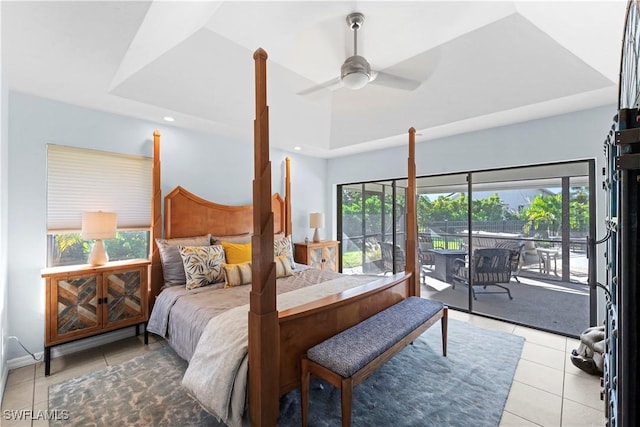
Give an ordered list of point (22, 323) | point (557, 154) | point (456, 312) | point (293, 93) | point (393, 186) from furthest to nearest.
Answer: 1. point (393, 186)
2. point (456, 312)
3. point (293, 93)
4. point (557, 154)
5. point (22, 323)

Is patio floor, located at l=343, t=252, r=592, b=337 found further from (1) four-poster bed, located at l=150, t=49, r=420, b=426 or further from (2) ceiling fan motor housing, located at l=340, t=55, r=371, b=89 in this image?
(2) ceiling fan motor housing, located at l=340, t=55, r=371, b=89

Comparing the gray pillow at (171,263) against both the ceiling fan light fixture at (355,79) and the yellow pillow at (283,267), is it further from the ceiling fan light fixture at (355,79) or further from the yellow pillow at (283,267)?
the ceiling fan light fixture at (355,79)

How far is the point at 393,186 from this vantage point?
4.83 m

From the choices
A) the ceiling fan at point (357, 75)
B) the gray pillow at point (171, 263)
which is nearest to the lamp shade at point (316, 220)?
the gray pillow at point (171, 263)

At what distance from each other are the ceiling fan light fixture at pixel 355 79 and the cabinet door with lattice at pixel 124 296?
271 centimetres

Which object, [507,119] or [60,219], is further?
[507,119]

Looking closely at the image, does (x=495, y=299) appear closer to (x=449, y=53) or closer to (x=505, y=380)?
(x=505, y=380)

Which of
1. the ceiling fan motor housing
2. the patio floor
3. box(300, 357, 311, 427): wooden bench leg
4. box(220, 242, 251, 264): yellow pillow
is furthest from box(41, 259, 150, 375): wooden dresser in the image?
the patio floor

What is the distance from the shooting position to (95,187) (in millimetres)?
2963

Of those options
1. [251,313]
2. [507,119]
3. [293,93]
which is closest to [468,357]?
[251,313]

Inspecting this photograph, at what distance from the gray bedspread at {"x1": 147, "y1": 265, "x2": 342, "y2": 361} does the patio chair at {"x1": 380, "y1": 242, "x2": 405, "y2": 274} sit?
2.13 meters

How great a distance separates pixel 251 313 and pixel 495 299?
12.2ft

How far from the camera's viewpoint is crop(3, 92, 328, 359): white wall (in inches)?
99.5

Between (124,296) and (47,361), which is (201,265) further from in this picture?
(47,361)
